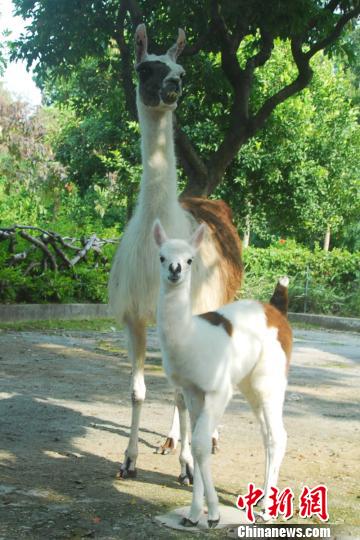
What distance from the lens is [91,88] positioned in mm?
16250

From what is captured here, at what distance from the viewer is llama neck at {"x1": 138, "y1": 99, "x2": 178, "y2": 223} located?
515cm

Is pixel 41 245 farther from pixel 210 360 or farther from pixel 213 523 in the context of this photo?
pixel 213 523

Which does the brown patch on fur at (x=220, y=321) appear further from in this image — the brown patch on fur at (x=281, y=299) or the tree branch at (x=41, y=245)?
the tree branch at (x=41, y=245)

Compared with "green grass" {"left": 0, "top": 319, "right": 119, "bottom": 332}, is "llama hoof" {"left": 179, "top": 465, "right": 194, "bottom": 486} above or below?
below

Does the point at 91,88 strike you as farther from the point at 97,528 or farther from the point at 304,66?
the point at 97,528

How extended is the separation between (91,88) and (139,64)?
11.2 meters

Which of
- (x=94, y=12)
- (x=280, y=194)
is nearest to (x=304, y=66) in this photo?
(x=94, y=12)

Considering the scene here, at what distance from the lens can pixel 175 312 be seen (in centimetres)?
364

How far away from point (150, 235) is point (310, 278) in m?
14.3

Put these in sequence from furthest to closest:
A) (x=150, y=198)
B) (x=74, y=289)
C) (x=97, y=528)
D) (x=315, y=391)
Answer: (x=74, y=289) → (x=315, y=391) → (x=150, y=198) → (x=97, y=528)

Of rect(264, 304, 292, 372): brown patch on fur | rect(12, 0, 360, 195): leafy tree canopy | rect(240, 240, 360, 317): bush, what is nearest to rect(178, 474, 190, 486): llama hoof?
rect(264, 304, 292, 372): brown patch on fur

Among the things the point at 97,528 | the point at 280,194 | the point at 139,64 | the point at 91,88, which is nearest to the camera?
the point at 97,528

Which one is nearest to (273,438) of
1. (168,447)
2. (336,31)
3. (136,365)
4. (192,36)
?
(136,365)

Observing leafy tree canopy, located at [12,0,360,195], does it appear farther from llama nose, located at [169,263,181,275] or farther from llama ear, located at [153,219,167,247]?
llama nose, located at [169,263,181,275]
